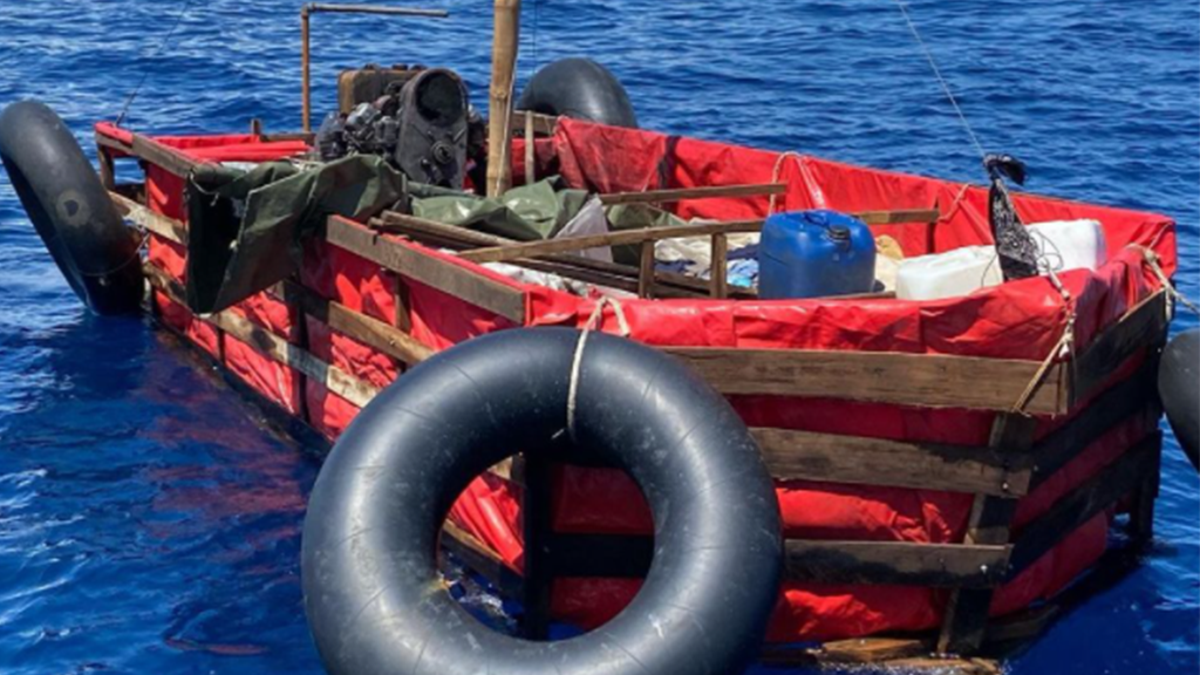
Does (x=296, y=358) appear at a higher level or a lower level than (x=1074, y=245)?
lower

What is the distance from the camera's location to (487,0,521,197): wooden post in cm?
950

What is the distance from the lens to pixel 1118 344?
23.5 feet

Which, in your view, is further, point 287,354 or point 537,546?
point 287,354

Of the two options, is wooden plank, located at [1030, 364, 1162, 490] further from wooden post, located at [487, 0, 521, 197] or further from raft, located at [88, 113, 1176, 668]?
wooden post, located at [487, 0, 521, 197]

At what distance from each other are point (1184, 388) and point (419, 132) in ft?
17.0

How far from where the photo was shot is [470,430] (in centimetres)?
629

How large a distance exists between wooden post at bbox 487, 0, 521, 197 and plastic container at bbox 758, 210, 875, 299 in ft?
8.25

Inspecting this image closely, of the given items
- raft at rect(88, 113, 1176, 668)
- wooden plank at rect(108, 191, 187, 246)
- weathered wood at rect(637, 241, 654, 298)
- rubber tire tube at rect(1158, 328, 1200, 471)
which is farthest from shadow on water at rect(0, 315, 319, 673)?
rubber tire tube at rect(1158, 328, 1200, 471)

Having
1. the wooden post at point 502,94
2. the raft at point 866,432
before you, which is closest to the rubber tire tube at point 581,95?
the wooden post at point 502,94

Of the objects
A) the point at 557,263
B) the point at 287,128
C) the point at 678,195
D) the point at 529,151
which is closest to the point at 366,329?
the point at 557,263

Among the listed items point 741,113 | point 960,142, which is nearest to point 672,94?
point 741,113

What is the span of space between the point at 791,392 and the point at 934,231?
10.8 ft

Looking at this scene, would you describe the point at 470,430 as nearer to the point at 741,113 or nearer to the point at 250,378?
the point at 250,378

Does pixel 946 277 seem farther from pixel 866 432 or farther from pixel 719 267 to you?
pixel 719 267
